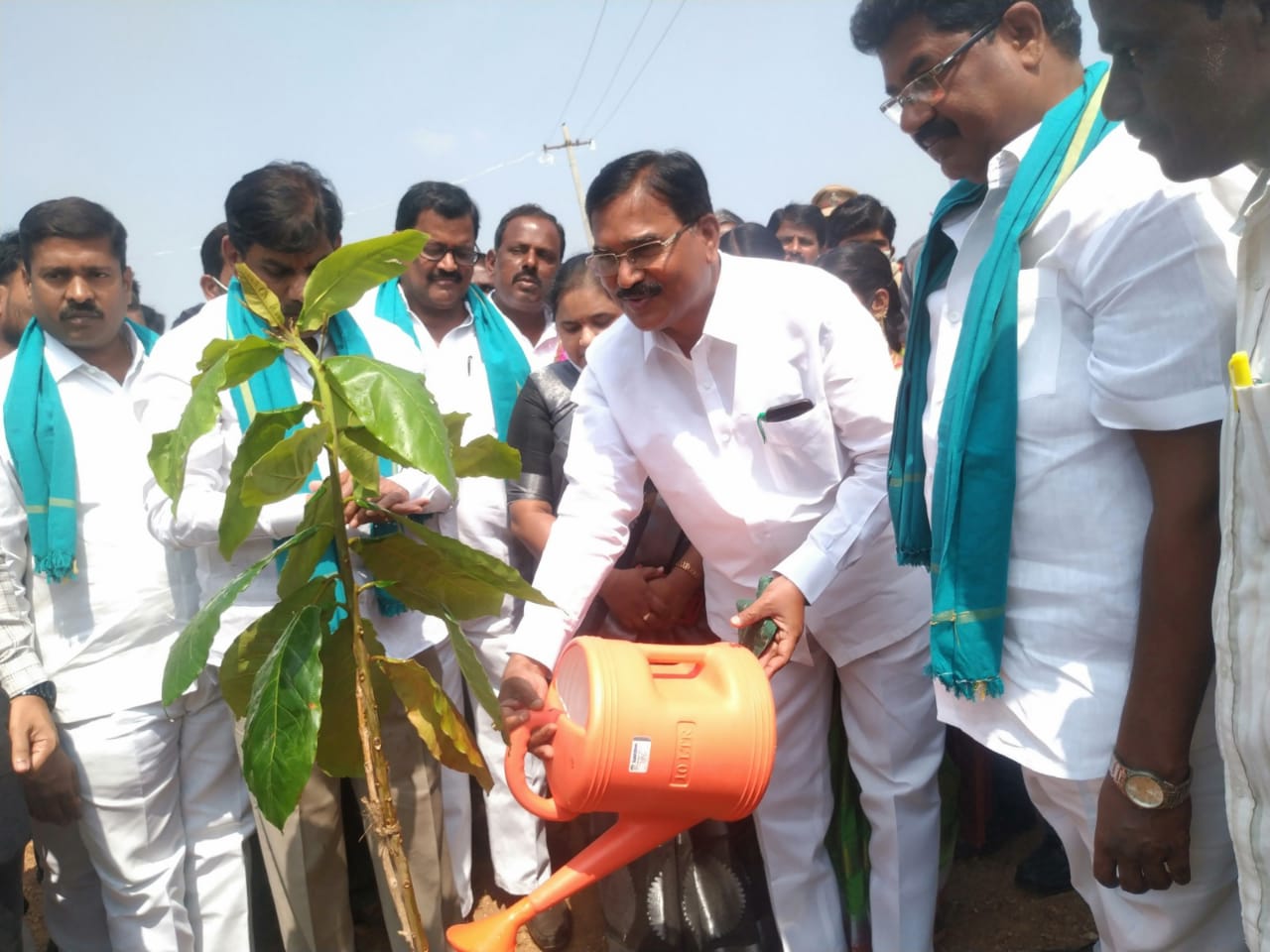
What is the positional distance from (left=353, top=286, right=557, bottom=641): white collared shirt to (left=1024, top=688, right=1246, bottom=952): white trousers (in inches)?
66.6

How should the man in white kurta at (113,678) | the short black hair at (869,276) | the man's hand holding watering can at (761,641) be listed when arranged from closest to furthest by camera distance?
the man's hand holding watering can at (761,641) → the man in white kurta at (113,678) → the short black hair at (869,276)

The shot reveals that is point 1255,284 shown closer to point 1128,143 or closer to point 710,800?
point 1128,143

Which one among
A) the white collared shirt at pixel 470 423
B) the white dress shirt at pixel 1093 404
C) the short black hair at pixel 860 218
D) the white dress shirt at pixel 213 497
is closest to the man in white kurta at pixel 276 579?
the white dress shirt at pixel 213 497

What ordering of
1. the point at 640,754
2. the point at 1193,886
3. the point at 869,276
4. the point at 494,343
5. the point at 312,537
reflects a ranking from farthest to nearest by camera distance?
the point at 869,276 → the point at 494,343 → the point at 640,754 → the point at 1193,886 → the point at 312,537

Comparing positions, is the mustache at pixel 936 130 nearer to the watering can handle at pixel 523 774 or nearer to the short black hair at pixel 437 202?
the watering can handle at pixel 523 774

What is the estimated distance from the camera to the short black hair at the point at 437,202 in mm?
3480

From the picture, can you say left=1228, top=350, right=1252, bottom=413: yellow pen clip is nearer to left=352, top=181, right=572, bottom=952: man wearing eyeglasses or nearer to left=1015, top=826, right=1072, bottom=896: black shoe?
left=352, top=181, right=572, bottom=952: man wearing eyeglasses

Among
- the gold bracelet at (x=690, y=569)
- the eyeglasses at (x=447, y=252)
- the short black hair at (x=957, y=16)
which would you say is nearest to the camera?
the short black hair at (x=957, y=16)

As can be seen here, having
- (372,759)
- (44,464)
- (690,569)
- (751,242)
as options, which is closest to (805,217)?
(751,242)

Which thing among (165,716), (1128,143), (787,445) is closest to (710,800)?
(787,445)

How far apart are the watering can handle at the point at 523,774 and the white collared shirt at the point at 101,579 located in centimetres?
118

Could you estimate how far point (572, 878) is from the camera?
1.64 metres

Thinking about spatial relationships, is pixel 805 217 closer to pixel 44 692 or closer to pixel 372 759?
pixel 44 692

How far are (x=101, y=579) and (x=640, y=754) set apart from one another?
5.18ft
